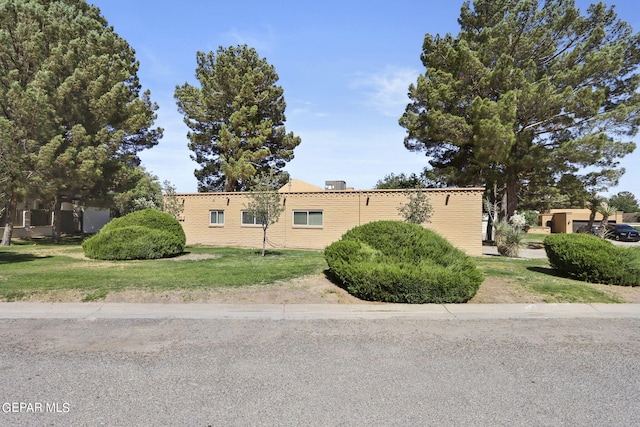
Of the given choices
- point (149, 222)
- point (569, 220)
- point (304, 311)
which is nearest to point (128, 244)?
point (149, 222)

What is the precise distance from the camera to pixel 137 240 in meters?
13.7

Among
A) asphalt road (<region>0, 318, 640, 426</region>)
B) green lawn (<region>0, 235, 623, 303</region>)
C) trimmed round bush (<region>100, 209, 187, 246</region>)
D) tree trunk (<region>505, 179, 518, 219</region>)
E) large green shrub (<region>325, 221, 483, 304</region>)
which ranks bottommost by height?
Answer: asphalt road (<region>0, 318, 640, 426</region>)

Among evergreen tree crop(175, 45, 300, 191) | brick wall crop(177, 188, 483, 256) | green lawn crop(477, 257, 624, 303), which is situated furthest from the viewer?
evergreen tree crop(175, 45, 300, 191)

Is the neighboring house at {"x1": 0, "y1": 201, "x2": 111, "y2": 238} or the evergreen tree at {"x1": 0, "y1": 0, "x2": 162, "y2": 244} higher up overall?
the evergreen tree at {"x1": 0, "y1": 0, "x2": 162, "y2": 244}

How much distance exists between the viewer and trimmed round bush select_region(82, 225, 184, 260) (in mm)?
13406

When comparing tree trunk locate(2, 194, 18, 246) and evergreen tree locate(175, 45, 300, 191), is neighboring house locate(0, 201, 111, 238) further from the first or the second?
evergreen tree locate(175, 45, 300, 191)

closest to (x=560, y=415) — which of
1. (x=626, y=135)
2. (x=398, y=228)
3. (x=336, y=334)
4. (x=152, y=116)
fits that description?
(x=336, y=334)

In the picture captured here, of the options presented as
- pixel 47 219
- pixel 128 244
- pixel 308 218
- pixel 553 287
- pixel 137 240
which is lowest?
pixel 553 287

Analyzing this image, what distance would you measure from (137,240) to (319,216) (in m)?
9.62

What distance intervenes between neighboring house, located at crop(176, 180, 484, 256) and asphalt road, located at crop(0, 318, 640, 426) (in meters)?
12.6

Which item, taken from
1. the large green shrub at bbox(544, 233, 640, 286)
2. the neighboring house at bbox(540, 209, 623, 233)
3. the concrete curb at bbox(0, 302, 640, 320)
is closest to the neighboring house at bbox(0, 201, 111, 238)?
the concrete curb at bbox(0, 302, 640, 320)

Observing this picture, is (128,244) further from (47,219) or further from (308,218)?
(47,219)

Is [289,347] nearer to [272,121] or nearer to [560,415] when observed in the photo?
[560,415]

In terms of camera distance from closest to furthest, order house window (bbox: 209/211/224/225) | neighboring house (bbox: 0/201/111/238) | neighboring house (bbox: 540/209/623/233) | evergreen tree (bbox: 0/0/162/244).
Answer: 1. evergreen tree (bbox: 0/0/162/244)
2. house window (bbox: 209/211/224/225)
3. neighboring house (bbox: 0/201/111/238)
4. neighboring house (bbox: 540/209/623/233)
